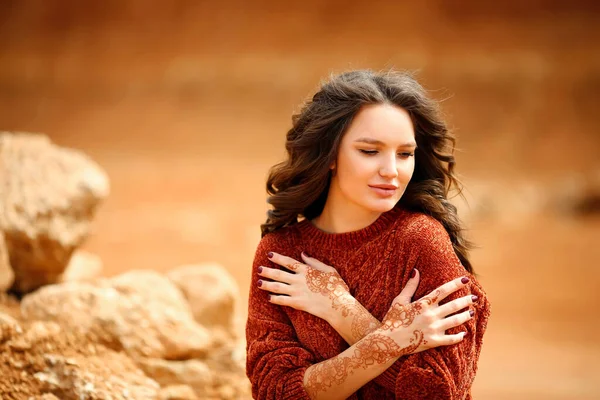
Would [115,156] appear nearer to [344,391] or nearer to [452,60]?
[452,60]

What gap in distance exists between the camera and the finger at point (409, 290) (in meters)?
2.34

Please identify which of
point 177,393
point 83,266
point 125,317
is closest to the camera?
point 177,393

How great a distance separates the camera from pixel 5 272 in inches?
164

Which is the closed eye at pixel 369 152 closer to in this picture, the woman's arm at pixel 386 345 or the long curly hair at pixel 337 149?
the long curly hair at pixel 337 149

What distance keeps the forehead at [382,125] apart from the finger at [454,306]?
19.3 inches

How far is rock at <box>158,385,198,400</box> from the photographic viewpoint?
322 centimetres

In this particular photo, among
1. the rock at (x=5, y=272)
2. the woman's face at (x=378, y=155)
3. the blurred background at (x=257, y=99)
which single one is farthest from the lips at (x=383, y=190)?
A: the blurred background at (x=257, y=99)

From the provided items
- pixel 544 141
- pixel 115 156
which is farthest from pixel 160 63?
pixel 544 141

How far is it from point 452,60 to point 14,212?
13.6m

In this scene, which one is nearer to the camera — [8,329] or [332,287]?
[332,287]

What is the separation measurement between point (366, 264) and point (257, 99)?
554 inches

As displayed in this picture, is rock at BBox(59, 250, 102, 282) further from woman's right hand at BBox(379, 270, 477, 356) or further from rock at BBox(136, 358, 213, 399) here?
woman's right hand at BBox(379, 270, 477, 356)

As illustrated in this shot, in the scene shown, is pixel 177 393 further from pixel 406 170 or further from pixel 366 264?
pixel 406 170

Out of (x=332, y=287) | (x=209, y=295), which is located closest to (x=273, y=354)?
(x=332, y=287)
